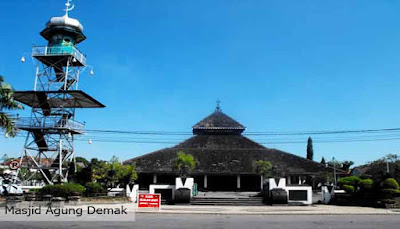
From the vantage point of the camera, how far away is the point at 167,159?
36.8 meters

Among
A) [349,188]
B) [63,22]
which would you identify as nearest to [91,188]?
[63,22]

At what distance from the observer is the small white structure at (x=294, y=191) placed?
77.4ft

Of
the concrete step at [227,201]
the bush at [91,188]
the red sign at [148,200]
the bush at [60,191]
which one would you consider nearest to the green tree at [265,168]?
the concrete step at [227,201]

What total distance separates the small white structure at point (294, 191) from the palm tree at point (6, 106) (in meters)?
16.0

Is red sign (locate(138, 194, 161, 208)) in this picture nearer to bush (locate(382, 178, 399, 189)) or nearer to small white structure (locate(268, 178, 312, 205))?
small white structure (locate(268, 178, 312, 205))

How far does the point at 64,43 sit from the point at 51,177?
12.0m

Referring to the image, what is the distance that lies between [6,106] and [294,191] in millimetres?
18360

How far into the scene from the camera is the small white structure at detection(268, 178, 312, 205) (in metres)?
23.6

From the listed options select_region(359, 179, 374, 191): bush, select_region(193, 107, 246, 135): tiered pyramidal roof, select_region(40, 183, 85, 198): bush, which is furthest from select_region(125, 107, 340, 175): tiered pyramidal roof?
select_region(40, 183, 85, 198): bush

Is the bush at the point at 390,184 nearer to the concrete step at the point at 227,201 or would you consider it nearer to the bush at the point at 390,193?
the bush at the point at 390,193

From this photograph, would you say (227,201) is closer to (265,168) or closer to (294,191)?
(294,191)

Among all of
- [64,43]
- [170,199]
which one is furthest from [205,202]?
[64,43]

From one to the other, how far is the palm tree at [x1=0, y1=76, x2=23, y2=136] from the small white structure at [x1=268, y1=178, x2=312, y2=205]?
1600cm

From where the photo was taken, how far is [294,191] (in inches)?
940
